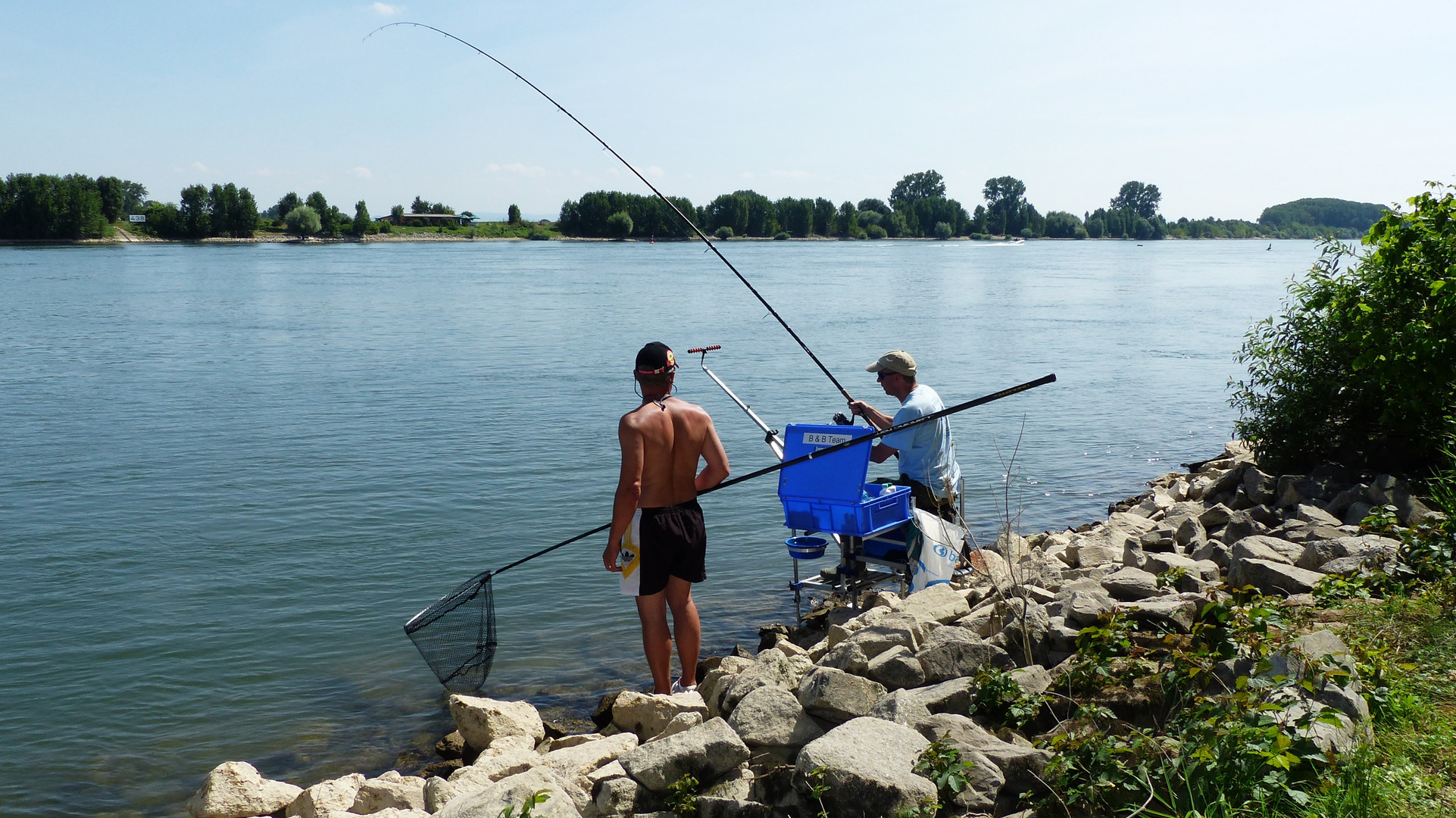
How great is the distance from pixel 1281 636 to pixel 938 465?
2993 mm

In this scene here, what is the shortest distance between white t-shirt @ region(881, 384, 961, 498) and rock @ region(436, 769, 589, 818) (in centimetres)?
338

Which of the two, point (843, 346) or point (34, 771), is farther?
point (843, 346)

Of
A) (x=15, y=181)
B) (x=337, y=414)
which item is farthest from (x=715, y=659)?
(x=15, y=181)

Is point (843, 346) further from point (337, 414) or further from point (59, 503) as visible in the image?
point (59, 503)

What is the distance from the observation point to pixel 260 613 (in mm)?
8062

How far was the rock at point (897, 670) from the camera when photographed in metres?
4.51

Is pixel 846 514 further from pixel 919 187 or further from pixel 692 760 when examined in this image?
pixel 919 187

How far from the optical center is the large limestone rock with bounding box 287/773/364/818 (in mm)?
4809

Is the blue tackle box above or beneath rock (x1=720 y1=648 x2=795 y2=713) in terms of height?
above

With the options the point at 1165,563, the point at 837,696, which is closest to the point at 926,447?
the point at 1165,563

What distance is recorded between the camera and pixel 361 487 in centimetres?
1171

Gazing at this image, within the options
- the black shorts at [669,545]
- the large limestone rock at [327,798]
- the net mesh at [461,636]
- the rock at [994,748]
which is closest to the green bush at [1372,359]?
the rock at [994,748]

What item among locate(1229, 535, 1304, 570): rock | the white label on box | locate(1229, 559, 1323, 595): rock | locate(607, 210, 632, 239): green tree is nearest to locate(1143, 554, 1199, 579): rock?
locate(1229, 535, 1304, 570): rock

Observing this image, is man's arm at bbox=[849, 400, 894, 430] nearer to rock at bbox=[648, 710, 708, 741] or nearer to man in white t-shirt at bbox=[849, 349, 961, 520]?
man in white t-shirt at bbox=[849, 349, 961, 520]
